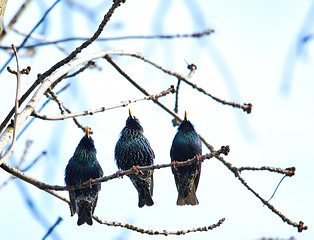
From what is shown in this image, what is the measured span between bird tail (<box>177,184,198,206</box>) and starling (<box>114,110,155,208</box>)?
0.43 meters

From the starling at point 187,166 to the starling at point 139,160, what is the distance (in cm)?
32

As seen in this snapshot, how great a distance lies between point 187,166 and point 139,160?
611mm

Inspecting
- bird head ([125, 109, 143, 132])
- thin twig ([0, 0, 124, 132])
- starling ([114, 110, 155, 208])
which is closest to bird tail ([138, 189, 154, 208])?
starling ([114, 110, 155, 208])

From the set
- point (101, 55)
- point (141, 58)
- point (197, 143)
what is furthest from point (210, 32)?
point (197, 143)

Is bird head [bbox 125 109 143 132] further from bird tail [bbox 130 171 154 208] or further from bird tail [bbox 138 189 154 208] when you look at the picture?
bird tail [bbox 138 189 154 208]

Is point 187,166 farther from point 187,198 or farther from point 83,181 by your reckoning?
point 83,181

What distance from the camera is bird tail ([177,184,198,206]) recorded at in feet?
17.4

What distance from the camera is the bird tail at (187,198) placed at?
5.30 metres

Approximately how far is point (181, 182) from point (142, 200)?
1.88 ft

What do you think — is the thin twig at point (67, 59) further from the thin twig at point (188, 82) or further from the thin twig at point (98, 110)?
the thin twig at point (188, 82)

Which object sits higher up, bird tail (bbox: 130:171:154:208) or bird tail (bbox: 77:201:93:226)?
bird tail (bbox: 130:171:154:208)

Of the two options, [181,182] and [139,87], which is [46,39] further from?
[181,182]

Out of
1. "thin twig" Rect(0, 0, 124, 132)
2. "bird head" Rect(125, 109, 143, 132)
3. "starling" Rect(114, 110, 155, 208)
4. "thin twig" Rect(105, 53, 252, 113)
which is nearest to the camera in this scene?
"thin twig" Rect(0, 0, 124, 132)

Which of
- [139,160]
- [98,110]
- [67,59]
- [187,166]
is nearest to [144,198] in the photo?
[139,160]
